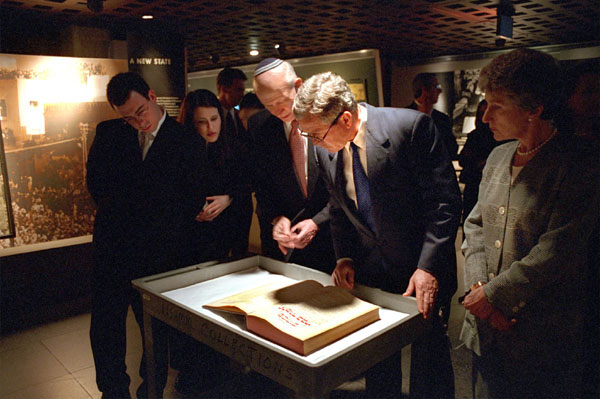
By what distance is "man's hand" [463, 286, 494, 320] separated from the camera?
153 centimetres

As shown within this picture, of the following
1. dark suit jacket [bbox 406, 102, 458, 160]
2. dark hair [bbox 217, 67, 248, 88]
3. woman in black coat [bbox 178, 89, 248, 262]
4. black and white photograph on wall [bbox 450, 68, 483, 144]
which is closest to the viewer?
woman in black coat [bbox 178, 89, 248, 262]

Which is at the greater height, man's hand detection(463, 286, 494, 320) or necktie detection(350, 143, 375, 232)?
necktie detection(350, 143, 375, 232)

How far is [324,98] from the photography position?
173 cm

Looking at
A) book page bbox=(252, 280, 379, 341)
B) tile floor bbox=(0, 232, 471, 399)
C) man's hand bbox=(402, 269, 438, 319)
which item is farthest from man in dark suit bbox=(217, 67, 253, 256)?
man's hand bbox=(402, 269, 438, 319)

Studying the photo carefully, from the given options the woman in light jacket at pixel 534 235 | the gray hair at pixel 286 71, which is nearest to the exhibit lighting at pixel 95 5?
the gray hair at pixel 286 71

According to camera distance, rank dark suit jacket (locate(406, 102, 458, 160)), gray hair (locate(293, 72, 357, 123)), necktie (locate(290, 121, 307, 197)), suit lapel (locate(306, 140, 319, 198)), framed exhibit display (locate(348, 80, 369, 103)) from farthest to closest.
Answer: framed exhibit display (locate(348, 80, 369, 103))
dark suit jacket (locate(406, 102, 458, 160))
necktie (locate(290, 121, 307, 197))
suit lapel (locate(306, 140, 319, 198))
gray hair (locate(293, 72, 357, 123))

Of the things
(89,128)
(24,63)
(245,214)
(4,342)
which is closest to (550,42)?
(245,214)

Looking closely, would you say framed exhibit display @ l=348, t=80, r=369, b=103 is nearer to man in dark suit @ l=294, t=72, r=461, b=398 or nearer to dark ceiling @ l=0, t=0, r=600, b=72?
dark ceiling @ l=0, t=0, r=600, b=72

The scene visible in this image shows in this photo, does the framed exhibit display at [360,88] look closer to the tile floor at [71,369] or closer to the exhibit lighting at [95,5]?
the tile floor at [71,369]

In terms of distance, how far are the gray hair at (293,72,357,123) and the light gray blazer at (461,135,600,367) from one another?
1.96 feet

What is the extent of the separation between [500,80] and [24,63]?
11.7ft

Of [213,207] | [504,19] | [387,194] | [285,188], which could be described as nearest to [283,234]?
[285,188]

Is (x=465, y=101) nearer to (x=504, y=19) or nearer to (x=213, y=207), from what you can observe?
(x=504, y=19)

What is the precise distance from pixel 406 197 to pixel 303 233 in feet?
1.92
